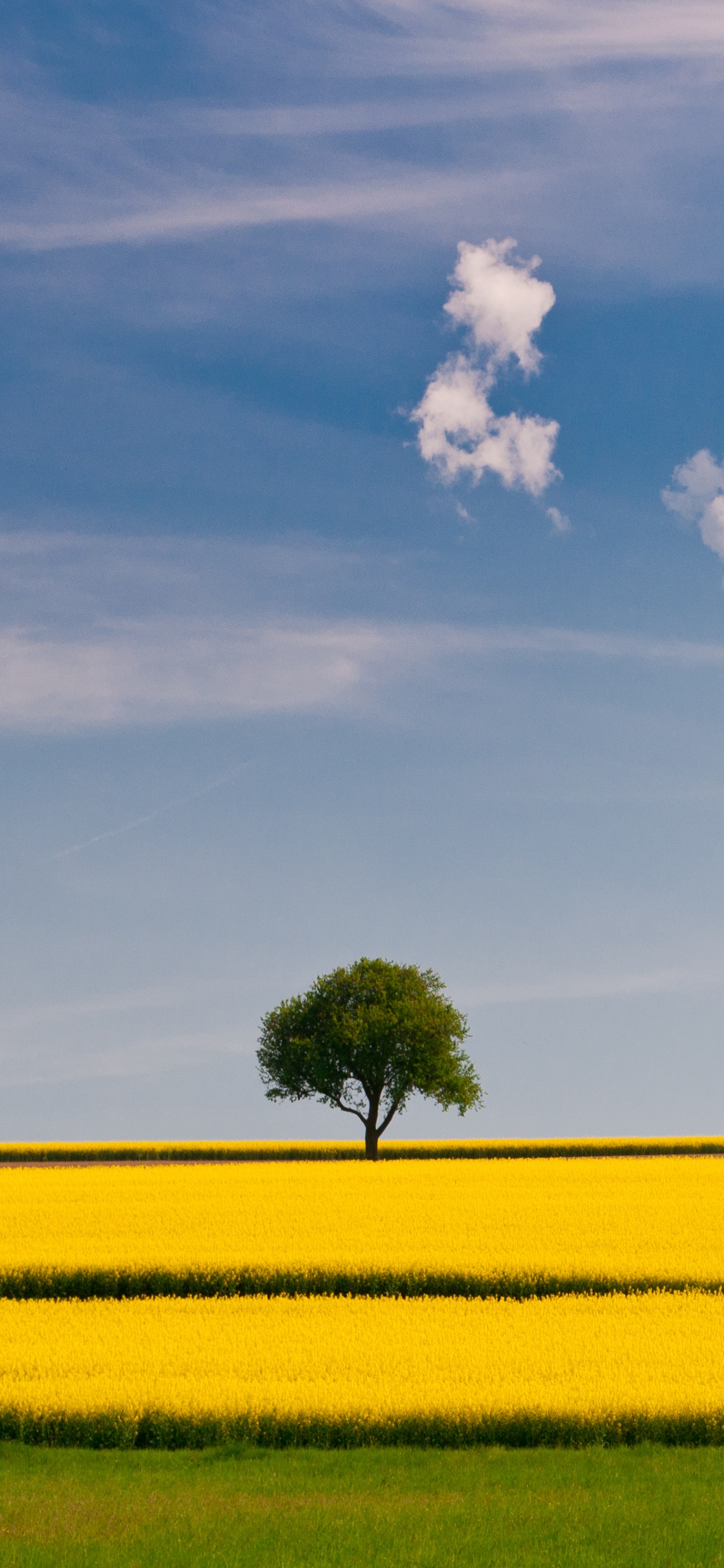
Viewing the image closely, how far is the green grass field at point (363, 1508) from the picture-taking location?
12.6m

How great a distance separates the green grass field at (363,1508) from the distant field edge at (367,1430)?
45 centimetres

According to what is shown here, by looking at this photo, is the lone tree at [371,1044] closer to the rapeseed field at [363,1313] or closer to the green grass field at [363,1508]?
the rapeseed field at [363,1313]

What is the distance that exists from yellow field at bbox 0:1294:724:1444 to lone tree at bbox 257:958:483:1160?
46.8 m

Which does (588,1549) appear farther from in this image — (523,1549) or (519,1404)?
(519,1404)

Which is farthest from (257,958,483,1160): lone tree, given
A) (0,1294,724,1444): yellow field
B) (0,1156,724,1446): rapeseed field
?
(0,1294,724,1444): yellow field

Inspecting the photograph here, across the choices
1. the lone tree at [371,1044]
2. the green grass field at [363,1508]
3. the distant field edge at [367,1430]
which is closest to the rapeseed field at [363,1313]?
the distant field edge at [367,1430]

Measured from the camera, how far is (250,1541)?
12961mm

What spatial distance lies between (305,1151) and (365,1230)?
43804 millimetres

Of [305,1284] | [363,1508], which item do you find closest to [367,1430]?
[363,1508]

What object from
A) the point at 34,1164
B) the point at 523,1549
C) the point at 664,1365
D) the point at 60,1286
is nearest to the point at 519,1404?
the point at 664,1365

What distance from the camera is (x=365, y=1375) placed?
19062 mm

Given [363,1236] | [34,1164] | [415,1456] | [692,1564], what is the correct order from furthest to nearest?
[34,1164] < [363,1236] < [415,1456] < [692,1564]

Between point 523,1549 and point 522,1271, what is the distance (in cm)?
1557

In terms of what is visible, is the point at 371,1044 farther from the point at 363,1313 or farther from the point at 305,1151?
the point at 363,1313
